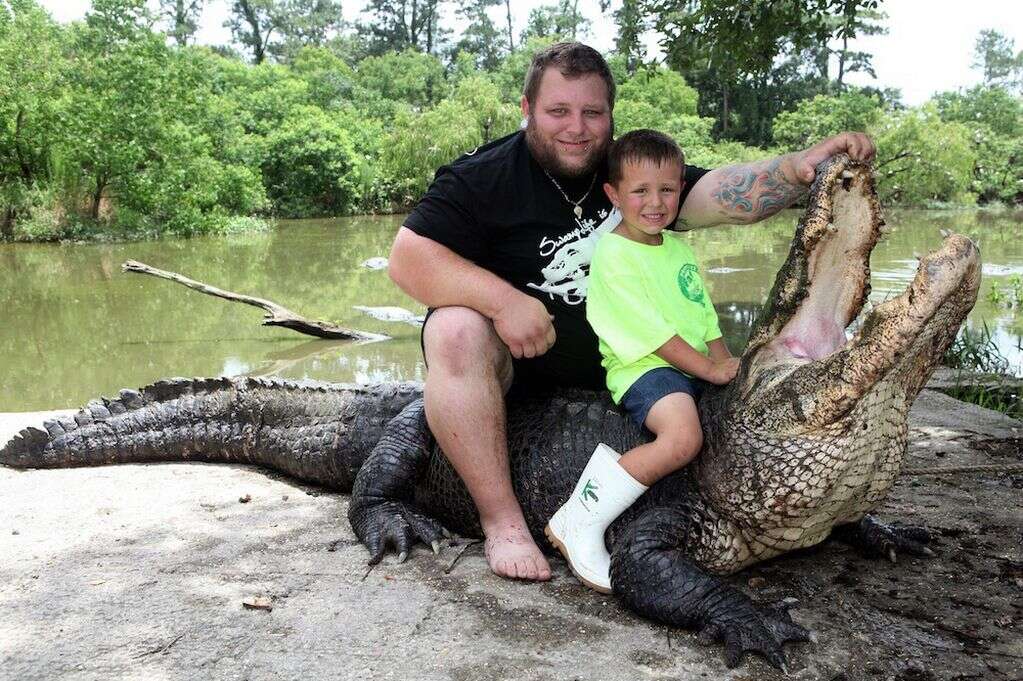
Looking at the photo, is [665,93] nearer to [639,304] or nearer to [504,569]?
[639,304]

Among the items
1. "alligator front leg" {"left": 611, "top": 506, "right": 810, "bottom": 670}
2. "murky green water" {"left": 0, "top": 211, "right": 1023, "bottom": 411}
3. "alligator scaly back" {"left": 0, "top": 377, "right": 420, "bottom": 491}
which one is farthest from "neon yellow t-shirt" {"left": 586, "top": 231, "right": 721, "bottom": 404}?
"murky green water" {"left": 0, "top": 211, "right": 1023, "bottom": 411}

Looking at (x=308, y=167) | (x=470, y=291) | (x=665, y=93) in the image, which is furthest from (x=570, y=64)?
(x=665, y=93)

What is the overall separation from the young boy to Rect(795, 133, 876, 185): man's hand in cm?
41

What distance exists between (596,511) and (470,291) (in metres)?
0.91

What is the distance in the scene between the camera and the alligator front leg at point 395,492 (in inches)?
120

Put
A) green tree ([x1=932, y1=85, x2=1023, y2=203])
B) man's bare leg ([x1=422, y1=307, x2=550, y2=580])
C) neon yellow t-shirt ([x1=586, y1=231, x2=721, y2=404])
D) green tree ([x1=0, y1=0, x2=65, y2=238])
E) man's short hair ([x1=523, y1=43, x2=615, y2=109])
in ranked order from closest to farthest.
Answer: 1. neon yellow t-shirt ([x1=586, y1=231, x2=721, y2=404])
2. man's bare leg ([x1=422, y1=307, x2=550, y2=580])
3. man's short hair ([x1=523, y1=43, x2=615, y2=109])
4. green tree ([x1=0, y1=0, x2=65, y2=238])
5. green tree ([x1=932, y1=85, x2=1023, y2=203])

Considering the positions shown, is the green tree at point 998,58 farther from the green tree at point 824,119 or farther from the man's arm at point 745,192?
the man's arm at point 745,192

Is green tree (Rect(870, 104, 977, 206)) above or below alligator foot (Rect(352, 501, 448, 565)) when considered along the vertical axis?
above

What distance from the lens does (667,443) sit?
2.61 metres

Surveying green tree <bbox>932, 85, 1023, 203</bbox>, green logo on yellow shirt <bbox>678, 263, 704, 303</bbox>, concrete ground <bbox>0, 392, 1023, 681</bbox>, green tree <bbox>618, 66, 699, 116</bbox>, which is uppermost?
green tree <bbox>618, 66, 699, 116</bbox>

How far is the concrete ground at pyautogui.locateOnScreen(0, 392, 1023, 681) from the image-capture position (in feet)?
7.17

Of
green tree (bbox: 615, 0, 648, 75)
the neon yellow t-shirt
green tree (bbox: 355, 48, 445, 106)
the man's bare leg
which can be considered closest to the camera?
the neon yellow t-shirt

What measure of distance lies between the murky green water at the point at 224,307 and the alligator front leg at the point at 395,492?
15.1ft

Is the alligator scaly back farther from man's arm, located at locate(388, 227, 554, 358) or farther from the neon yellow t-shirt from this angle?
the neon yellow t-shirt
